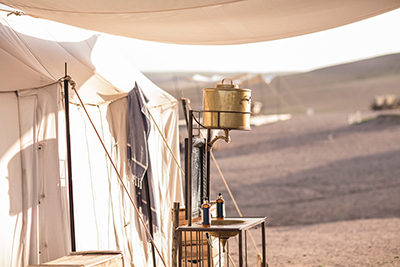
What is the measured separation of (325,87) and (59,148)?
4946 centimetres

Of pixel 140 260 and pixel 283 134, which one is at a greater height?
pixel 283 134

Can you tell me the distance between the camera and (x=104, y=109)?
4.80 meters

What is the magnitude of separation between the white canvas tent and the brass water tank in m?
1.23

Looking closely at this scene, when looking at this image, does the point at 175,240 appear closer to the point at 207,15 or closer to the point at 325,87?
the point at 207,15

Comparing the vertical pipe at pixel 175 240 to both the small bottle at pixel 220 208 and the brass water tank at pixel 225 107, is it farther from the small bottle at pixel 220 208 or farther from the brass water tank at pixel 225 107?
the brass water tank at pixel 225 107

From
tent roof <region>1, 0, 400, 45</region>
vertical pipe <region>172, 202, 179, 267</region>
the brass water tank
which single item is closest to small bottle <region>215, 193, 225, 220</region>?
vertical pipe <region>172, 202, 179, 267</region>

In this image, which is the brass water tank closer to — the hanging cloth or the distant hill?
the hanging cloth

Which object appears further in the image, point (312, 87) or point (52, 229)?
point (312, 87)

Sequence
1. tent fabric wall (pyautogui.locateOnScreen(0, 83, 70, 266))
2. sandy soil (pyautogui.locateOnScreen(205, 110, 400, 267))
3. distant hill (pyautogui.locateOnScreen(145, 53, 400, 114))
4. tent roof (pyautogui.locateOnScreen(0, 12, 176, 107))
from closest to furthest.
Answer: tent fabric wall (pyautogui.locateOnScreen(0, 83, 70, 266)) < tent roof (pyautogui.locateOnScreen(0, 12, 176, 107)) < sandy soil (pyautogui.locateOnScreen(205, 110, 400, 267)) < distant hill (pyautogui.locateOnScreen(145, 53, 400, 114))

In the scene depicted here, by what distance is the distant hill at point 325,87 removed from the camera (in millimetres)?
43062

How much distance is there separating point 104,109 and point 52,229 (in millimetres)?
1334

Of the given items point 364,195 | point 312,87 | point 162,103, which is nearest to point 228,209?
point 364,195

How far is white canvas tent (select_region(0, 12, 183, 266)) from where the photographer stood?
3.80 meters

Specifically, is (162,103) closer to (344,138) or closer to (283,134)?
(344,138)
